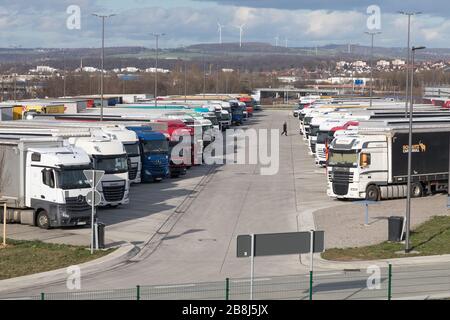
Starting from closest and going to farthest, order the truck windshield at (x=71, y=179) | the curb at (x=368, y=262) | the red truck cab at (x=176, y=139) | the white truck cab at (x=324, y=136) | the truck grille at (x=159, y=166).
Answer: the curb at (x=368, y=262), the truck windshield at (x=71, y=179), the truck grille at (x=159, y=166), the red truck cab at (x=176, y=139), the white truck cab at (x=324, y=136)

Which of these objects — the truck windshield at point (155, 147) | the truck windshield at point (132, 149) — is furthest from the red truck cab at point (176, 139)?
the truck windshield at point (132, 149)

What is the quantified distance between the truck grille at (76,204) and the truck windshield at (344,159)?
1328 cm

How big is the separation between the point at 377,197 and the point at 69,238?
635 inches

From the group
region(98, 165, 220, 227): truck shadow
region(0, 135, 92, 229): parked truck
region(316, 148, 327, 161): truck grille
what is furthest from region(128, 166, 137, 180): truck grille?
region(316, 148, 327, 161): truck grille

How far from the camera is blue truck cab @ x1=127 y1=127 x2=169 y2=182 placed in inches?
1889

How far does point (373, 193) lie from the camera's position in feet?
139

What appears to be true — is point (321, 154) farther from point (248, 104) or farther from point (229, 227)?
point (248, 104)

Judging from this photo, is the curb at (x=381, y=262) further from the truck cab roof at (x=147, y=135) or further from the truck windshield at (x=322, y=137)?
the truck windshield at (x=322, y=137)

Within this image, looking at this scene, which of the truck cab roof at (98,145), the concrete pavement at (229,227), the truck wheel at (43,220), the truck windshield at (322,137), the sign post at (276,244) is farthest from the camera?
the truck windshield at (322,137)

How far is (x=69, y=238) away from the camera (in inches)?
1270

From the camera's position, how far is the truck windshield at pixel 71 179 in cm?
3353

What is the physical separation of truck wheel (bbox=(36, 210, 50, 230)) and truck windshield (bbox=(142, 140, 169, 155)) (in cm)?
1390

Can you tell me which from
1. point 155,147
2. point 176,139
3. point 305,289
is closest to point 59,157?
point 305,289
